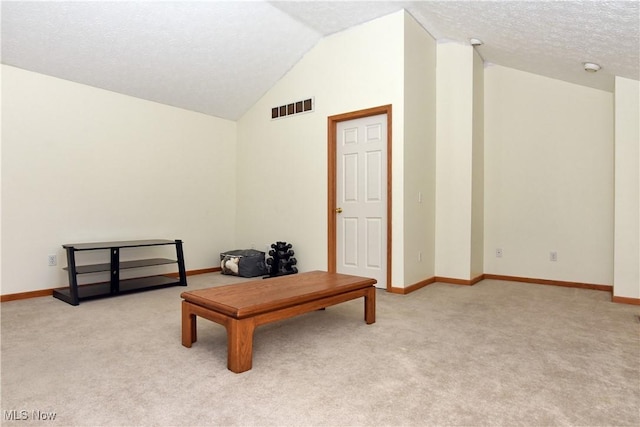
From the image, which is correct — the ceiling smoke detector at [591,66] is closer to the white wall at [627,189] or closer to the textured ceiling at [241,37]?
the textured ceiling at [241,37]

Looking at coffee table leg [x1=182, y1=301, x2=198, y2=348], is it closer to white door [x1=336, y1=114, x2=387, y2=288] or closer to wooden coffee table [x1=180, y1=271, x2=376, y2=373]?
wooden coffee table [x1=180, y1=271, x2=376, y2=373]

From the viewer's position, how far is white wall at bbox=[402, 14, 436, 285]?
14.3 ft

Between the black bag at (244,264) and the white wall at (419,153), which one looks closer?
the white wall at (419,153)

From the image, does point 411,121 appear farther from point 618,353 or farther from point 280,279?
point 618,353

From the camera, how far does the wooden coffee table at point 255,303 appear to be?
217 cm

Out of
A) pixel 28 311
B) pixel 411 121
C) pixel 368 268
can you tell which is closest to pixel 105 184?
pixel 28 311

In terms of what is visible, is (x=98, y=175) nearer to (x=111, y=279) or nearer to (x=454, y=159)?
(x=111, y=279)

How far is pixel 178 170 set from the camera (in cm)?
534

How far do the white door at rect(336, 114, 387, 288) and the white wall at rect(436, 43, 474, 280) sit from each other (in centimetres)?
90

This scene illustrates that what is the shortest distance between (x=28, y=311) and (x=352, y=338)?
2.91m

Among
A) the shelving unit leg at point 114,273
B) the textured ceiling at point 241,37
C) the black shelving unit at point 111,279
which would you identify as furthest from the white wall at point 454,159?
the shelving unit leg at point 114,273

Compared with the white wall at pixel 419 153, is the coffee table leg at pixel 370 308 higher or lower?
lower

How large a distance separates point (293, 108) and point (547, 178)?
338 centimetres

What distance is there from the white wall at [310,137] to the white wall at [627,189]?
6.78ft
